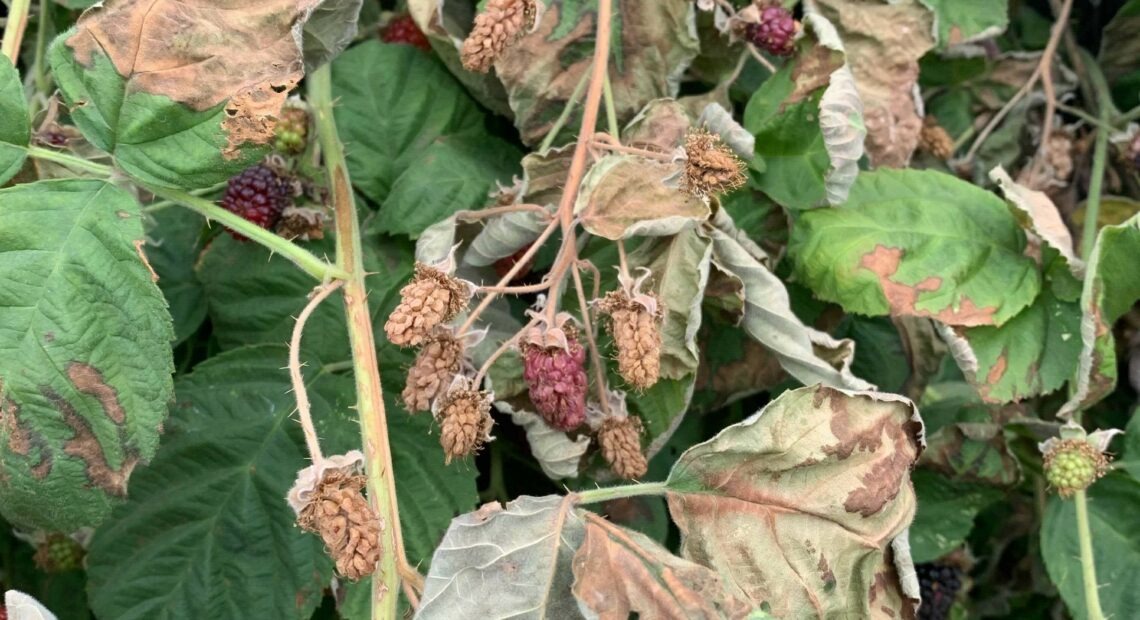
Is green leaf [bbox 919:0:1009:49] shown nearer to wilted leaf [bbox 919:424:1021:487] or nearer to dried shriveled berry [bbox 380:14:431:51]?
wilted leaf [bbox 919:424:1021:487]

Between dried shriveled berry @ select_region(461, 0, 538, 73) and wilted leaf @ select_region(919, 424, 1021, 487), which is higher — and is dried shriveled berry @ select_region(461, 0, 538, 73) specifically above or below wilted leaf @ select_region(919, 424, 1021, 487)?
above

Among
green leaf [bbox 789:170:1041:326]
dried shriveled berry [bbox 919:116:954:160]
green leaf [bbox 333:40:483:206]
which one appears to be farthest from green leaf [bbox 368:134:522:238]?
dried shriveled berry [bbox 919:116:954:160]

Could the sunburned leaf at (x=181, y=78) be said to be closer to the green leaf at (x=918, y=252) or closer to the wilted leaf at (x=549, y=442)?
the wilted leaf at (x=549, y=442)

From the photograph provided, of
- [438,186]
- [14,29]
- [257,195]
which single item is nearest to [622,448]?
[438,186]

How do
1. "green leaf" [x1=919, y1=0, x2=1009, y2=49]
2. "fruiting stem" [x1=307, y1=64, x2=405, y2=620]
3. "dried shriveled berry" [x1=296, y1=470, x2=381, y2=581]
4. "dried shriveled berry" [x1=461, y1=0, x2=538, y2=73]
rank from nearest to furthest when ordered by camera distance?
"dried shriveled berry" [x1=296, y1=470, x2=381, y2=581] < "fruiting stem" [x1=307, y1=64, x2=405, y2=620] < "dried shriveled berry" [x1=461, y1=0, x2=538, y2=73] < "green leaf" [x1=919, y1=0, x2=1009, y2=49]

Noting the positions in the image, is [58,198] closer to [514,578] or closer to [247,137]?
[247,137]

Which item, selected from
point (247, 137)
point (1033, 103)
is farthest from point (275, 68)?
point (1033, 103)
